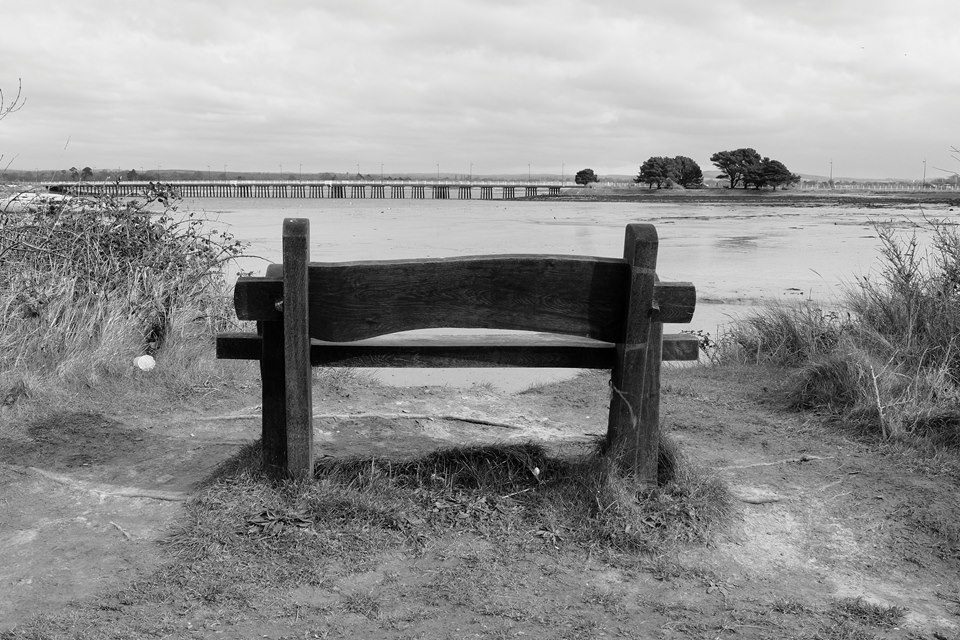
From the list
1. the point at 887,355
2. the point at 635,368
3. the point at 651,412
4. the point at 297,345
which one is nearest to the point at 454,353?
the point at 297,345

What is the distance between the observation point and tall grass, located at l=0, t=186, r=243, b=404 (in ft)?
21.2

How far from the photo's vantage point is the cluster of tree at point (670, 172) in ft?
338

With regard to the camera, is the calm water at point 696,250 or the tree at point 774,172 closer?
the calm water at point 696,250

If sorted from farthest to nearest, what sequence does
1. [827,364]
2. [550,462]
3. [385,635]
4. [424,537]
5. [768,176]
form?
[768,176] → [827,364] → [550,462] → [424,537] → [385,635]

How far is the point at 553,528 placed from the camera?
143 inches

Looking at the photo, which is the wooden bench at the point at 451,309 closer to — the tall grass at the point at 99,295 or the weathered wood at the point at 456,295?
the weathered wood at the point at 456,295

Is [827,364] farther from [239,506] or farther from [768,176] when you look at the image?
[768,176]

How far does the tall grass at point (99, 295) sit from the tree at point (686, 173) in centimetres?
9923

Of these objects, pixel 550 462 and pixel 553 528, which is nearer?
pixel 553 528

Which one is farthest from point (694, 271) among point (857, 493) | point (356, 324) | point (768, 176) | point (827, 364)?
point (768, 176)

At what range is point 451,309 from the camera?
3607mm

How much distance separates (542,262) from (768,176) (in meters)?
95.5

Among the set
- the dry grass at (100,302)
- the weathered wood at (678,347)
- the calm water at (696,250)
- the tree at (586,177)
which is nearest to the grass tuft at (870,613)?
the weathered wood at (678,347)

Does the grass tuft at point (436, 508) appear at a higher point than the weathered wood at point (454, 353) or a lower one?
lower
